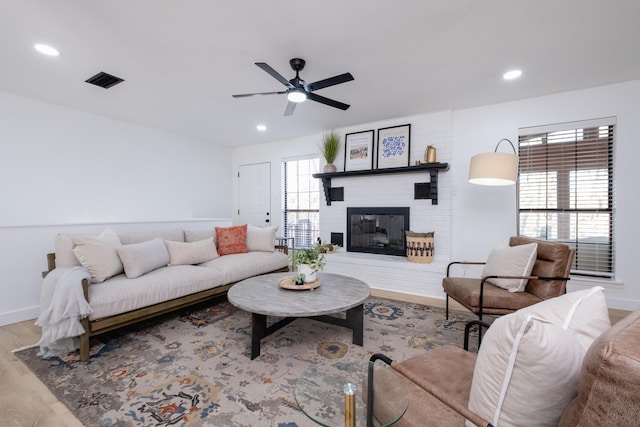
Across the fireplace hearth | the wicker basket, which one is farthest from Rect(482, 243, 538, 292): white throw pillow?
the fireplace hearth

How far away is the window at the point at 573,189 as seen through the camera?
318cm

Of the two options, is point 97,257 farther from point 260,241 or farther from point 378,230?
point 378,230

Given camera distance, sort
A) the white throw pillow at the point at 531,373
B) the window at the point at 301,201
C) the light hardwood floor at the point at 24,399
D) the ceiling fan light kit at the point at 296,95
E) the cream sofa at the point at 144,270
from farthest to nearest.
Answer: the window at the point at 301,201 < the ceiling fan light kit at the point at 296,95 < the cream sofa at the point at 144,270 < the light hardwood floor at the point at 24,399 < the white throw pillow at the point at 531,373

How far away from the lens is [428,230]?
4.05 m

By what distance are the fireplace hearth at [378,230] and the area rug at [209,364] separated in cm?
132

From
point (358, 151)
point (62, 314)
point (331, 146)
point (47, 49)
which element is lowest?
point (62, 314)

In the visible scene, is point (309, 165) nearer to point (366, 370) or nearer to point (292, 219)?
point (292, 219)

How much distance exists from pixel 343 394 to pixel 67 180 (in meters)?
4.49

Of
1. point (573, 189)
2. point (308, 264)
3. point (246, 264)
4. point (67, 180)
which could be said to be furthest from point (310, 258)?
point (67, 180)

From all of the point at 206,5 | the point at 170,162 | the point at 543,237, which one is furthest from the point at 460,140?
the point at 170,162

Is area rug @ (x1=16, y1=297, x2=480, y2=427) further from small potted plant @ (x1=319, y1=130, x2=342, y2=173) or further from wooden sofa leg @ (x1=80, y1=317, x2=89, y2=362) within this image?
small potted plant @ (x1=319, y1=130, x2=342, y2=173)

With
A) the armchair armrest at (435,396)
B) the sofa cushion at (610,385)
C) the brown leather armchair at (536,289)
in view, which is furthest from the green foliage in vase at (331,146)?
the sofa cushion at (610,385)

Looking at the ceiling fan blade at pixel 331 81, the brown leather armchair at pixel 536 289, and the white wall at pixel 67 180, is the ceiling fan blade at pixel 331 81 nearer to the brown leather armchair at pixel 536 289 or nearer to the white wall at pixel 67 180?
the brown leather armchair at pixel 536 289

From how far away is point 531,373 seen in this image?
780mm
